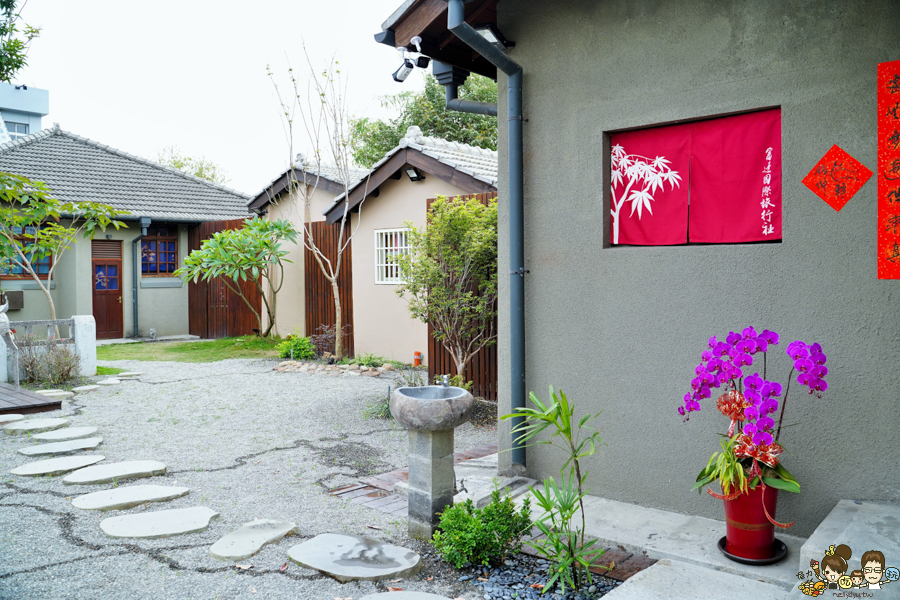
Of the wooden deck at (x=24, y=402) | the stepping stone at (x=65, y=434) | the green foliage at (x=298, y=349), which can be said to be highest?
the green foliage at (x=298, y=349)

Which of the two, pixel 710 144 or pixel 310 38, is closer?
pixel 710 144

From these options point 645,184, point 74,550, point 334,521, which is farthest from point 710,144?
point 74,550

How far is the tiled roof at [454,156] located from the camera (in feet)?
31.9

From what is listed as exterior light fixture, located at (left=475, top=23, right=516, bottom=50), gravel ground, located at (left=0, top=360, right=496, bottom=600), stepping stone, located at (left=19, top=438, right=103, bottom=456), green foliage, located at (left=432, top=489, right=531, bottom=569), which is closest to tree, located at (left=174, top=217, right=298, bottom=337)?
gravel ground, located at (left=0, top=360, right=496, bottom=600)

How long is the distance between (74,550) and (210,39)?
63.0 ft

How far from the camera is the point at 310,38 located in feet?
39.1

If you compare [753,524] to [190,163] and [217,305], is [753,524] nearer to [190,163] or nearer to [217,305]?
[217,305]

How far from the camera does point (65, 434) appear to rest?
6.30 m

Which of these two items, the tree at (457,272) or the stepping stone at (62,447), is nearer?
the stepping stone at (62,447)

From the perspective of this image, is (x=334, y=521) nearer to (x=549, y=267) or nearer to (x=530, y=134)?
(x=549, y=267)

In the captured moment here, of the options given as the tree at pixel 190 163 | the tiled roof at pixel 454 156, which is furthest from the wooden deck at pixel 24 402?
the tree at pixel 190 163

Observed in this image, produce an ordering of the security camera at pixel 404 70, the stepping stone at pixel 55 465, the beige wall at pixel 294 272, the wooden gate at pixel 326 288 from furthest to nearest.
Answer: the beige wall at pixel 294 272 → the wooden gate at pixel 326 288 → the security camera at pixel 404 70 → the stepping stone at pixel 55 465

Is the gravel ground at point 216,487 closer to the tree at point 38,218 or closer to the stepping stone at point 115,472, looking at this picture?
the stepping stone at point 115,472

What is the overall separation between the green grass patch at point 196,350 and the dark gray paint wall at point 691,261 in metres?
9.27
